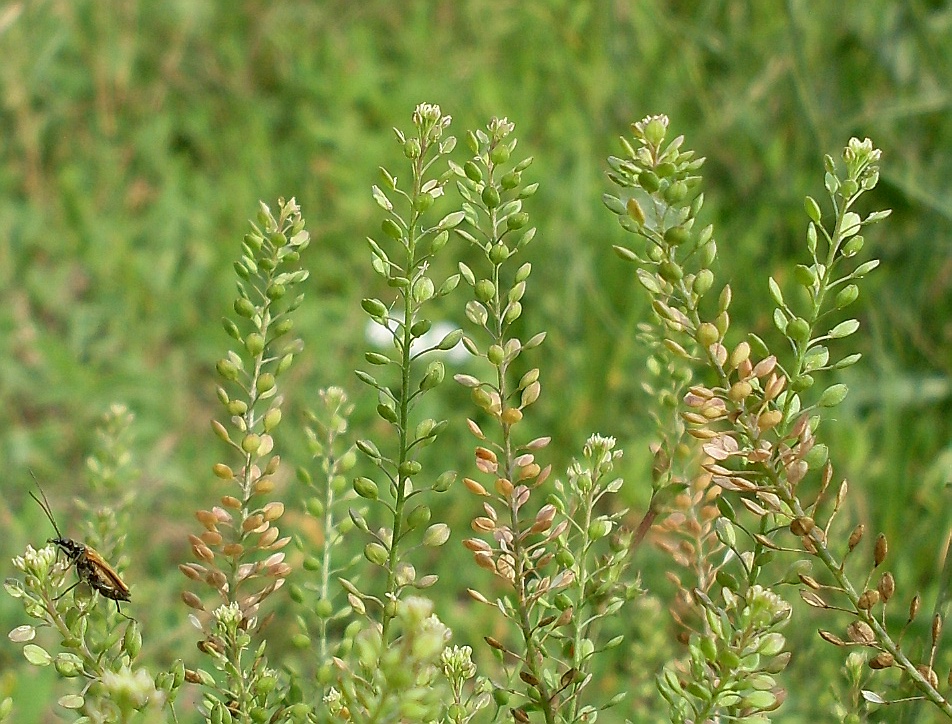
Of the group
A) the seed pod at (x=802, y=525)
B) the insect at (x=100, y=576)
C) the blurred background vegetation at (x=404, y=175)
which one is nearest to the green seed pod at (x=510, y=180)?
the seed pod at (x=802, y=525)

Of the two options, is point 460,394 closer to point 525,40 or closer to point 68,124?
point 525,40

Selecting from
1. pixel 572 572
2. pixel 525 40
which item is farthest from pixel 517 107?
pixel 572 572

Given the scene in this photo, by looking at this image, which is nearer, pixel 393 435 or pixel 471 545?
pixel 471 545

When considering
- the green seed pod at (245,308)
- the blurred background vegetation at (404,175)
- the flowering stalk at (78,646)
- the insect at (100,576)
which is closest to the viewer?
the flowering stalk at (78,646)

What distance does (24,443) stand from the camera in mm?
2672

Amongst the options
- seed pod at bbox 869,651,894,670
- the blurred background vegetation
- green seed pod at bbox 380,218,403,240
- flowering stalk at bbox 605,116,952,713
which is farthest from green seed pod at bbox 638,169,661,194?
the blurred background vegetation

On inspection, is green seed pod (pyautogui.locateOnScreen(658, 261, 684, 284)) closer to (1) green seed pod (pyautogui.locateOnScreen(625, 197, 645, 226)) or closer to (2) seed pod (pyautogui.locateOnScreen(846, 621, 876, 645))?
(1) green seed pod (pyautogui.locateOnScreen(625, 197, 645, 226))

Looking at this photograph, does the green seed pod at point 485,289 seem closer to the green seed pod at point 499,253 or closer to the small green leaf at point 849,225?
the green seed pod at point 499,253

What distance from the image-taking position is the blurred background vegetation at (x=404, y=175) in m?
2.52

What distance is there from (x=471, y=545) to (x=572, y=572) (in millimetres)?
111

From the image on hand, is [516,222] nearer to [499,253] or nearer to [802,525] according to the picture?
[499,253]

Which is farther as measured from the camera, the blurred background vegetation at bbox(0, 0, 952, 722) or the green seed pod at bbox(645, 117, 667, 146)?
the blurred background vegetation at bbox(0, 0, 952, 722)

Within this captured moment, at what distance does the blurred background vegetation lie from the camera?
2.52 m

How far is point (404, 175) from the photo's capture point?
3.24 metres
